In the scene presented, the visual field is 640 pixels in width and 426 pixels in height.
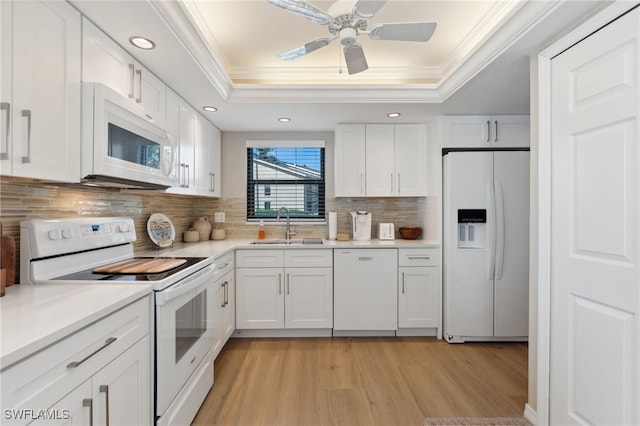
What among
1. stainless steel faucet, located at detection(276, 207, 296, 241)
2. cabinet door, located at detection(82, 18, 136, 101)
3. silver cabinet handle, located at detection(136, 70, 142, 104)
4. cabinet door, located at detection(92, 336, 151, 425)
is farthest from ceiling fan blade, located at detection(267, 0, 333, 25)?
stainless steel faucet, located at detection(276, 207, 296, 241)

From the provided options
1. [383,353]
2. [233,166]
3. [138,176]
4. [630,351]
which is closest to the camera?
[630,351]

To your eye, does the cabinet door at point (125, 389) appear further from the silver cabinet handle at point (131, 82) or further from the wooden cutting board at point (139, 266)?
the silver cabinet handle at point (131, 82)

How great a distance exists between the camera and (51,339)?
83 centimetres

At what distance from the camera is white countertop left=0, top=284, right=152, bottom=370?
2.56ft

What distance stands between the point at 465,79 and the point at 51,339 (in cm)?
258

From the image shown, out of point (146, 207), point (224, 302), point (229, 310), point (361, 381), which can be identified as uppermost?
point (146, 207)

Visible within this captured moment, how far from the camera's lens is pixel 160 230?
258cm

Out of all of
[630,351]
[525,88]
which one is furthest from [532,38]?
[630,351]

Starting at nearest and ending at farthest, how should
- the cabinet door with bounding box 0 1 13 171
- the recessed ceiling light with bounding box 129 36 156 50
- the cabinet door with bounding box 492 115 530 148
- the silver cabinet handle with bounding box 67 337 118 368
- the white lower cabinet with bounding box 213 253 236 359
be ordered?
the silver cabinet handle with bounding box 67 337 118 368 < the cabinet door with bounding box 0 1 13 171 < the recessed ceiling light with bounding box 129 36 156 50 < the white lower cabinet with bounding box 213 253 236 359 < the cabinet door with bounding box 492 115 530 148

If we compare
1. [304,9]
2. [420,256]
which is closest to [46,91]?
[304,9]

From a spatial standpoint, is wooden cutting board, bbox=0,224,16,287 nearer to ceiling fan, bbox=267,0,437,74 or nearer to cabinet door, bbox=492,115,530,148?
ceiling fan, bbox=267,0,437,74

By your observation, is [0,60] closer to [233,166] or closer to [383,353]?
[233,166]

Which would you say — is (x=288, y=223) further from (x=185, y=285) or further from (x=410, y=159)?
(x=185, y=285)

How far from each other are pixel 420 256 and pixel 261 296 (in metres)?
1.61
